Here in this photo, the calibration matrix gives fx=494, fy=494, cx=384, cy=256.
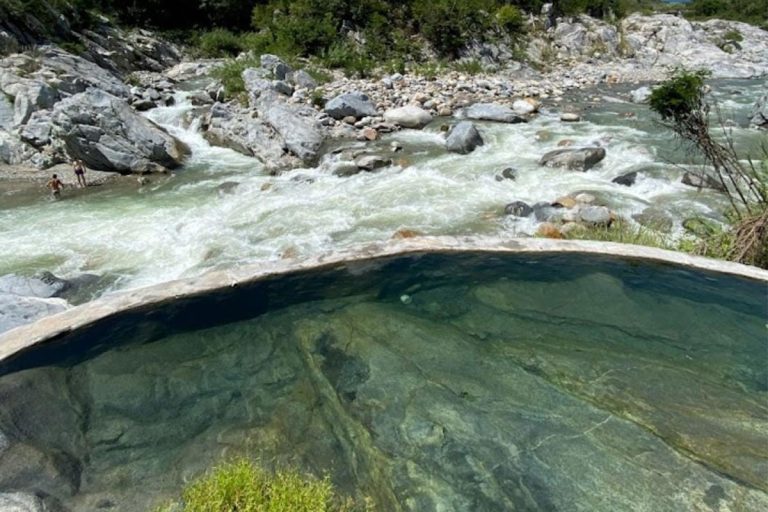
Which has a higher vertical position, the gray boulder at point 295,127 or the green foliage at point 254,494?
the green foliage at point 254,494

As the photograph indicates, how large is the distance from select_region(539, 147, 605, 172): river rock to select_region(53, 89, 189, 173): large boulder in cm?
918

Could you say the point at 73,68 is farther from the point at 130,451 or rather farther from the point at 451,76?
the point at 130,451

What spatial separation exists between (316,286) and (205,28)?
36.0m

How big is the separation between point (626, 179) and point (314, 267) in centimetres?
803

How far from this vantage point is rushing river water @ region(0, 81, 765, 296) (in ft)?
26.4

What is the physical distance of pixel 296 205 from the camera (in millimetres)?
9773

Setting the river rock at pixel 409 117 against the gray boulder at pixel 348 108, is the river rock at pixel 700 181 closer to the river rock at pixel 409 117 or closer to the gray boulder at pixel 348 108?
the river rock at pixel 409 117

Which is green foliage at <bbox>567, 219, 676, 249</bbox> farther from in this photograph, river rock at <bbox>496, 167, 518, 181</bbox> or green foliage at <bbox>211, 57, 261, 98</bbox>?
green foliage at <bbox>211, 57, 261, 98</bbox>

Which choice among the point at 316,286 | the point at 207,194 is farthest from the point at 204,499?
the point at 207,194

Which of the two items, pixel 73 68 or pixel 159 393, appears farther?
pixel 73 68

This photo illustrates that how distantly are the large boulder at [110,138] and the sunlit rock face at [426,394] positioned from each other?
29.8 feet

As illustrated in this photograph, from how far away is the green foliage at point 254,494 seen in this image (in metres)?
2.54

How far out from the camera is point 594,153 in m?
11.3

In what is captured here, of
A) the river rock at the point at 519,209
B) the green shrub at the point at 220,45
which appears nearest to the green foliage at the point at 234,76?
the river rock at the point at 519,209
